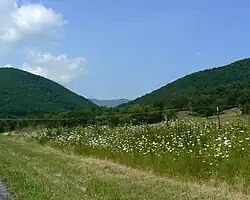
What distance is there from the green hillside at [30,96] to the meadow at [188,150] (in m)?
90.6

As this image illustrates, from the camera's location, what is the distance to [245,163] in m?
10.6

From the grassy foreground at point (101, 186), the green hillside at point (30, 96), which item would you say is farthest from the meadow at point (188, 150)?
the green hillside at point (30, 96)

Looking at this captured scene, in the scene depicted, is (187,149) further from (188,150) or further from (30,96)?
(30,96)

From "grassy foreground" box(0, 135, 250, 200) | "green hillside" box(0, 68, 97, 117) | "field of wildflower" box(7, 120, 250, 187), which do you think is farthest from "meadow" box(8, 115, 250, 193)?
"green hillside" box(0, 68, 97, 117)

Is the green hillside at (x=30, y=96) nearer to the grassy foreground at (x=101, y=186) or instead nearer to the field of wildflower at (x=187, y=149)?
the field of wildflower at (x=187, y=149)

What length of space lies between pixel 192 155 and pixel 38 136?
2259 cm

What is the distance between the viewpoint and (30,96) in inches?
5886

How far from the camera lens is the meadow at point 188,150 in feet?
36.3

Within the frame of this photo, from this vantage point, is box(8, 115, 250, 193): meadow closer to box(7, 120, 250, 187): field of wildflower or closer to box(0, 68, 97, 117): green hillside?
box(7, 120, 250, 187): field of wildflower

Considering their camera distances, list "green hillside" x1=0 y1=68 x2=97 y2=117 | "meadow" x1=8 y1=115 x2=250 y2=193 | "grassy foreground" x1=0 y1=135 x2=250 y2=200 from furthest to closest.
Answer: "green hillside" x1=0 y1=68 x2=97 y2=117 < "meadow" x1=8 y1=115 x2=250 y2=193 < "grassy foreground" x1=0 y1=135 x2=250 y2=200

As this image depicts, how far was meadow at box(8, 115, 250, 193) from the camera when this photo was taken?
435 inches

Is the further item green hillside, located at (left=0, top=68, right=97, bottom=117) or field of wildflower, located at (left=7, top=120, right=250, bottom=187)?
green hillside, located at (left=0, top=68, right=97, bottom=117)

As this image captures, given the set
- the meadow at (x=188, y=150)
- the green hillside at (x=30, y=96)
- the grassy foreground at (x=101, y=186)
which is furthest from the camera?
the green hillside at (x=30, y=96)

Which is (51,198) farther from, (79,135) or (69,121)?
(69,121)
